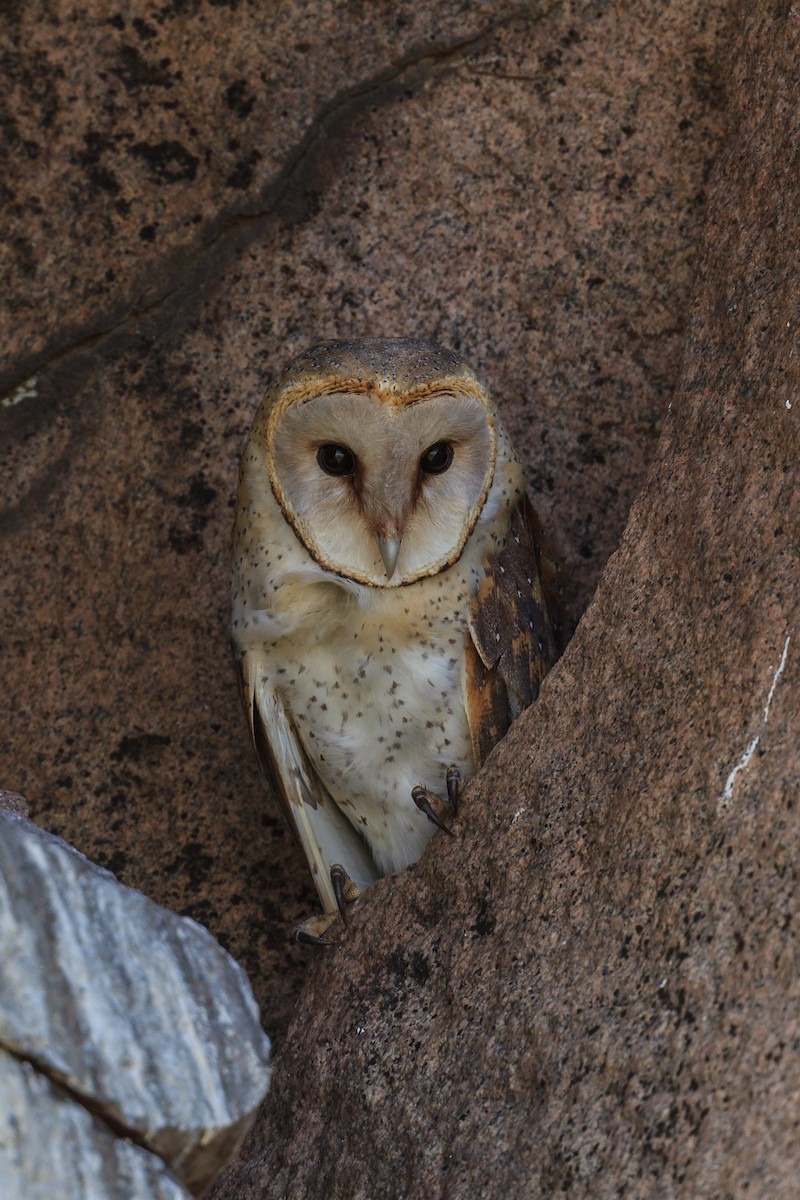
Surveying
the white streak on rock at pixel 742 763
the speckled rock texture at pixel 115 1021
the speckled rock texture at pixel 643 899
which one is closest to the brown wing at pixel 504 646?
the speckled rock texture at pixel 643 899

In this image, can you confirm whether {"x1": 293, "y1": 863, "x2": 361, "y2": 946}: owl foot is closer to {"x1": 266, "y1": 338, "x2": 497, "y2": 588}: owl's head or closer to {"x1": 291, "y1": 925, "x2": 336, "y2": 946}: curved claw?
{"x1": 291, "y1": 925, "x2": 336, "y2": 946}: curved claw

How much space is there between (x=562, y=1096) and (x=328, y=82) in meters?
1.84

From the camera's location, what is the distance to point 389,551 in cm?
200

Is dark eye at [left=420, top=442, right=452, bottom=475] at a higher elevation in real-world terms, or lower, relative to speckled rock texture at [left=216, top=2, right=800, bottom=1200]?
higher

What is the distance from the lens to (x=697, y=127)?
95.3 inches

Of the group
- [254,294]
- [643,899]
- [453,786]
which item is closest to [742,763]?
[643,899]

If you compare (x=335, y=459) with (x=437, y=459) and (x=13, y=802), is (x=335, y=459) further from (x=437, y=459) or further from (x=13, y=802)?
(x=13, y=802)

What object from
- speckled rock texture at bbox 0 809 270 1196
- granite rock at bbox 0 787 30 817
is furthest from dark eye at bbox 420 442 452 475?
speckled rock texture at bbox 0 809 270 1196

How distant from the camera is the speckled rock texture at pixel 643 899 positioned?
135cm

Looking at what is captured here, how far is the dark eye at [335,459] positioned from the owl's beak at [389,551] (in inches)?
4.9

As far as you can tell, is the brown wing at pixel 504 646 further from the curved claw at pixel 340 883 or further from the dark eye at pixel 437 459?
the curved claw at pixel 340 883

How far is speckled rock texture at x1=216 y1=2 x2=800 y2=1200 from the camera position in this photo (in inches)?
53.2

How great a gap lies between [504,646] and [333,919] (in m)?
0.50

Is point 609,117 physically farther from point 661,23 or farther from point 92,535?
point 92,535
